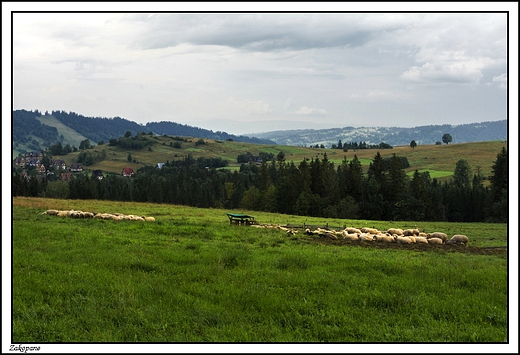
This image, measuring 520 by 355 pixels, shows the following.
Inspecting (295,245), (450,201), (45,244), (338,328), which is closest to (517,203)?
(338,328)

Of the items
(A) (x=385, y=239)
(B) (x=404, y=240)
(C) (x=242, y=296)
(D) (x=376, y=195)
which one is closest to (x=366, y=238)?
(A) (x=385, y=239)

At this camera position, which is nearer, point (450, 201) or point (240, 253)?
point (240, 253)

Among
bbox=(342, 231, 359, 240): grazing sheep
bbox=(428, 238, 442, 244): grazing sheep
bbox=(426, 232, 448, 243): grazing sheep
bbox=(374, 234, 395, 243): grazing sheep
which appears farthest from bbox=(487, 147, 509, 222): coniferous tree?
bbox=(342, 231, 359, 240): grazing sheep

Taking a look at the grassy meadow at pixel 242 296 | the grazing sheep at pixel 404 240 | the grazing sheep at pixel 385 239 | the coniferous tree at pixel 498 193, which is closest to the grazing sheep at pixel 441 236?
the grazing sheep at pixel 404 240

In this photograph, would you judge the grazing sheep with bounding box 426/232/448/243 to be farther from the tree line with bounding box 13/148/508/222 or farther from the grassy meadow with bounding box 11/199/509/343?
the tree line with bounding box 13/148/508/222

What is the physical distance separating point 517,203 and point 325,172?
79.6 metres

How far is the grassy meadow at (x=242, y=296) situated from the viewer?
10.8 metres

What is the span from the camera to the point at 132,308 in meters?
11.9

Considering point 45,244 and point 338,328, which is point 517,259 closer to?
point 338,328

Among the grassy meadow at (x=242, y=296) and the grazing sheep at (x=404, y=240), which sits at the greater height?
the grassy meadow at (x=242, y=296)

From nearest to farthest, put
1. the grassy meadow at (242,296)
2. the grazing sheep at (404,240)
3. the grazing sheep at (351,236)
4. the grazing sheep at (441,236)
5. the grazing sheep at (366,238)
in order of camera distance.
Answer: the grassy meadow at (242,296) → the grazing sheep at (404,240) → the grazing sheep at (366,238) → the grazing sheep at (351,236) → the grazing sheep at (441,236)

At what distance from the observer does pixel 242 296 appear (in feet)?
42.7

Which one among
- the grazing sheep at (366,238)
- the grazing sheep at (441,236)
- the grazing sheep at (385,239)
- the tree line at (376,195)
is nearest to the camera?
the grazing sheep at (366,238)

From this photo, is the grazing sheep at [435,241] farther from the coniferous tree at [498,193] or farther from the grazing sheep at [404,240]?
the coniferous tree at [498,193]
